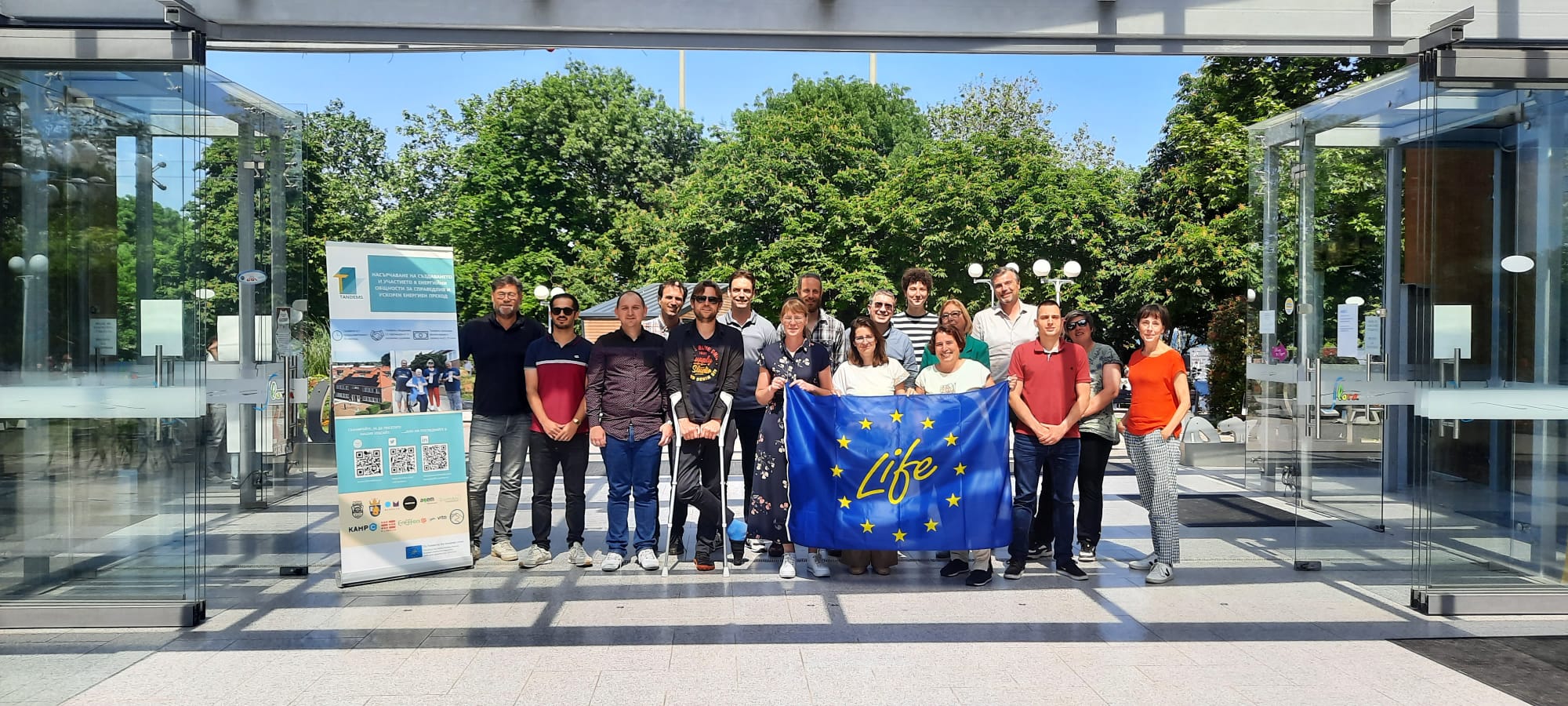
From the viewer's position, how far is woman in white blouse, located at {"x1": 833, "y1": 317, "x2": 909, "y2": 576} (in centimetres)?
685

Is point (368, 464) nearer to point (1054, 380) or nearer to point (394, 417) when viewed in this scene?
point (394, 417)

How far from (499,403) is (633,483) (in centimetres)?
106

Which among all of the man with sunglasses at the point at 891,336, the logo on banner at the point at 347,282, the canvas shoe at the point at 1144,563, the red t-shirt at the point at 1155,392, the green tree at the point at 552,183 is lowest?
the canvas shoe at the point at 1144,563

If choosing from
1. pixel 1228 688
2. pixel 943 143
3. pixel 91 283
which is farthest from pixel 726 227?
pixel 1228 688

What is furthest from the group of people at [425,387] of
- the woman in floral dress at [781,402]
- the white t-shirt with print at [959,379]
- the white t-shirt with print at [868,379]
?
the white t-shirt with print at [959,379]

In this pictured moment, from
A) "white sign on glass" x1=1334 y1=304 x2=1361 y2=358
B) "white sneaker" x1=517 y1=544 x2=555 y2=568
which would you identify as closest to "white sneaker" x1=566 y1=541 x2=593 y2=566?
"white sneaker" x1=517 y1=544 x2=555 y2=568

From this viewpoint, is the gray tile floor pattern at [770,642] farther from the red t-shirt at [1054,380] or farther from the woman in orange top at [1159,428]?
the red t-shirt at [1054,380]

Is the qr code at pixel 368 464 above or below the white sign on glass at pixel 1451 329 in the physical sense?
below

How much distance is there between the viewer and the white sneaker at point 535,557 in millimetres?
7219

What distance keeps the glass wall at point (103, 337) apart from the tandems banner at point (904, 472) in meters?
3.51

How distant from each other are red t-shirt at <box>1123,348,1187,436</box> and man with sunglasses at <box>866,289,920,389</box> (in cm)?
140

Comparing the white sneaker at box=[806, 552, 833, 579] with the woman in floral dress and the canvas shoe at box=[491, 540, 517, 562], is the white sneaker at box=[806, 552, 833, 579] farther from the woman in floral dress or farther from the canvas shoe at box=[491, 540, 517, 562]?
the canvas shoe at box=[491, 540, 517, 562]

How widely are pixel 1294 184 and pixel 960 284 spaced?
67.7 feet

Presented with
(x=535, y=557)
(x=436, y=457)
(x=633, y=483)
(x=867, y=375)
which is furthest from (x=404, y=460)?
(x=867, y=375)
